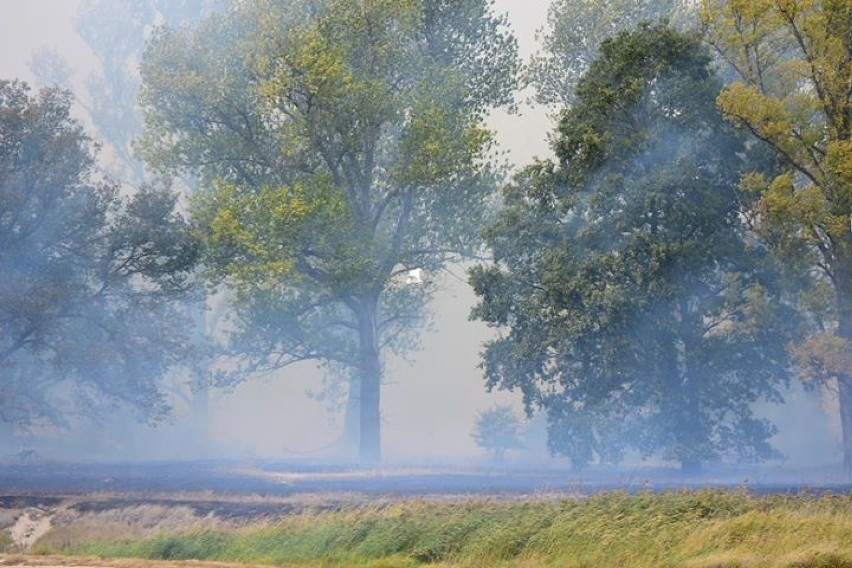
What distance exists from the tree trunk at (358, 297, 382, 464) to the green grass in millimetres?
24422

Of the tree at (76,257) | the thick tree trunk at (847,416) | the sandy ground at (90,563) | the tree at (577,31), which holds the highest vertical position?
the tree at (577,31)

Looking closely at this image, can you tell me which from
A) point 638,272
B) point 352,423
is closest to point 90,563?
point 638,272

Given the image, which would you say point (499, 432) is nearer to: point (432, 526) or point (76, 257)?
point (76, 257)

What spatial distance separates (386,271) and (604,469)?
41.6ft

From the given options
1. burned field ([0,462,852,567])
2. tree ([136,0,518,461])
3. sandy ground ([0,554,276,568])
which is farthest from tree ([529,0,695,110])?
sandy ground ([0,554,276,568])

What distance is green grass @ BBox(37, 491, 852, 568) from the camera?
21.2 m

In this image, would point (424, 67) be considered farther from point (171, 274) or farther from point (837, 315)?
point (837, 315)

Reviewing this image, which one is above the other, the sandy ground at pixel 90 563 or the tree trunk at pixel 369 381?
the tree trunk at pixel 369 381

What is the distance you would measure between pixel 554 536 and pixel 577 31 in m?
38.1

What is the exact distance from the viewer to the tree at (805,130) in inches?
1522

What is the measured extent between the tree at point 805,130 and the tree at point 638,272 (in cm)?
197

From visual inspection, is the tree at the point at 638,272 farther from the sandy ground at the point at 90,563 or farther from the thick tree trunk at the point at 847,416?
the sandy ground at the point at 90,563

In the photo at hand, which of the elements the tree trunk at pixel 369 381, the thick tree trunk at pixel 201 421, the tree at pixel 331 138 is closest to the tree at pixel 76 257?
the tree at pixel 331 138

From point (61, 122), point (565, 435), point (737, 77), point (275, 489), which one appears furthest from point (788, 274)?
point (61, 122)
